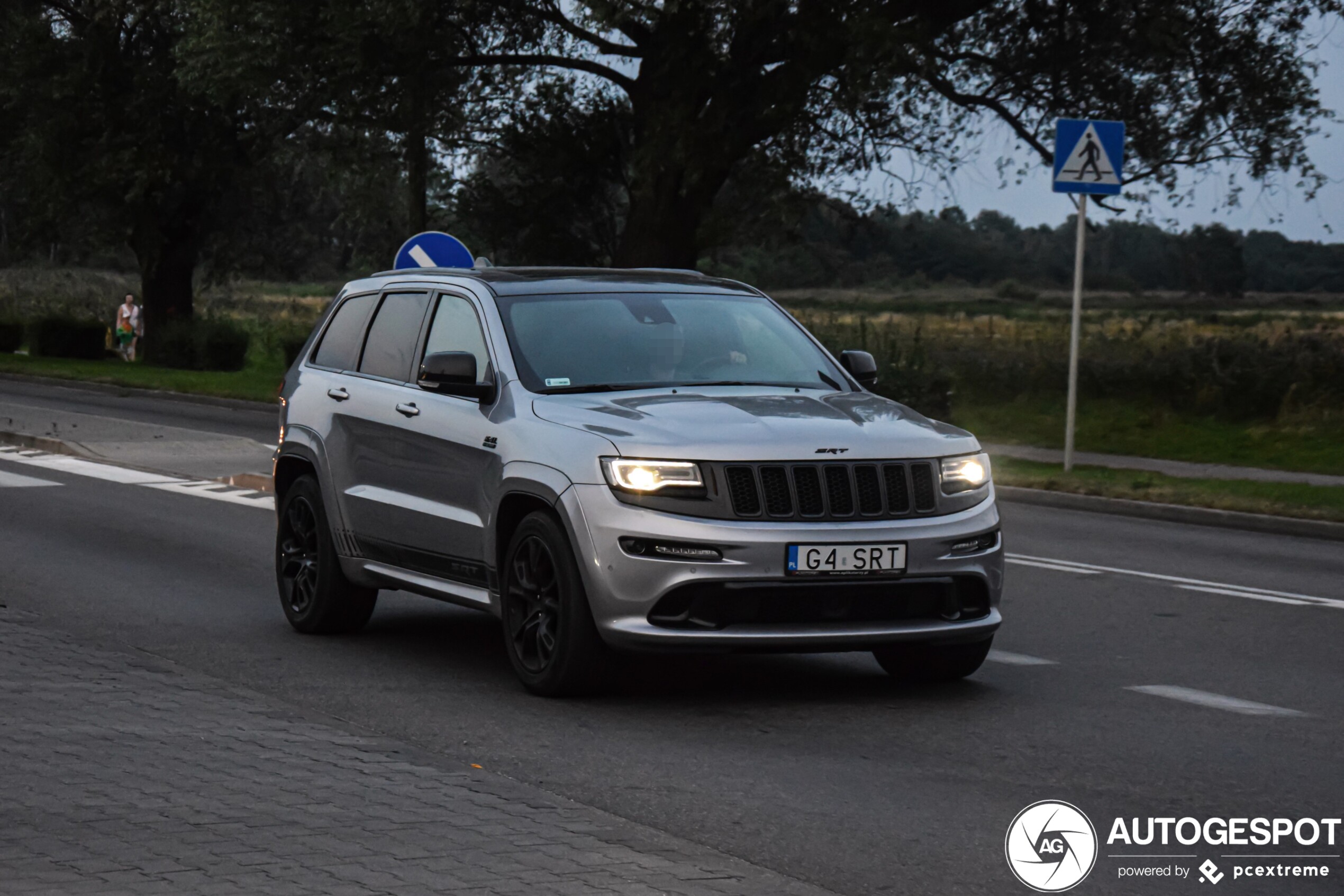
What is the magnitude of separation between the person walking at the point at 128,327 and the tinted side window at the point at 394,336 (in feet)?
118

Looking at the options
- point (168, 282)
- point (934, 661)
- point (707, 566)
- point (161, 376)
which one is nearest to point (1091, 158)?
point (934, 661)

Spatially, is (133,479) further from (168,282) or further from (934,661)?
(168,282)

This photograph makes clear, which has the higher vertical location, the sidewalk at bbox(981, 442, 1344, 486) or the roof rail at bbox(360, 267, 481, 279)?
the roof rail at bbox(360, 267, 481, 279)

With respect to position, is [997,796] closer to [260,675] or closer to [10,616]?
[260,675]

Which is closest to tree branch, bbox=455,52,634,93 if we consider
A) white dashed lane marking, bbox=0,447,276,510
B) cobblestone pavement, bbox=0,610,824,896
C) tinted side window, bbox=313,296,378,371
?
white dashed lane marking, bbox=0,447,276,510

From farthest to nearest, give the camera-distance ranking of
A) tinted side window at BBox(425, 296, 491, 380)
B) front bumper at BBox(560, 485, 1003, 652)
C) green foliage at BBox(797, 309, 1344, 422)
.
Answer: green foliage at BBox(797, 309, 1344, 422), tinted side window at BBox(425, 296, 491, 380), front bumper at BBox(560, 485, 1003, 652)

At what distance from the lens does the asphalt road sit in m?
5.90

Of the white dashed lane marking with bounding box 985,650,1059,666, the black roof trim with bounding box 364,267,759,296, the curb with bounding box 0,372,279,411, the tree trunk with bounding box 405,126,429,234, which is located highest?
the tree trunk with bounding box 405,126,429,234

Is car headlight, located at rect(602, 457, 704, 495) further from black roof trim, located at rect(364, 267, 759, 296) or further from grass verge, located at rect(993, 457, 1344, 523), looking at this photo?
grass verge, located at rect(993, 457, 1344, 523)

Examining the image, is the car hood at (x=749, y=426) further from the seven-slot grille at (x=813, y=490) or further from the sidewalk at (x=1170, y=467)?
the sidewalk at (x=1170, y=467)

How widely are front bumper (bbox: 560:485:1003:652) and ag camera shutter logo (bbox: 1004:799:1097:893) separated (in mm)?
1563

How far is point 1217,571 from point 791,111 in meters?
13.2

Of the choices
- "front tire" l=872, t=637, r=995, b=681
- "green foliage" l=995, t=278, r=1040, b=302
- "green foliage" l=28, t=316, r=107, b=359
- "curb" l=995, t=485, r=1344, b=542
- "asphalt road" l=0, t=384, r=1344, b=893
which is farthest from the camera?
"green foliage" l=995, t=278, r=1040, b=302

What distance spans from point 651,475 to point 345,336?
2.96m
